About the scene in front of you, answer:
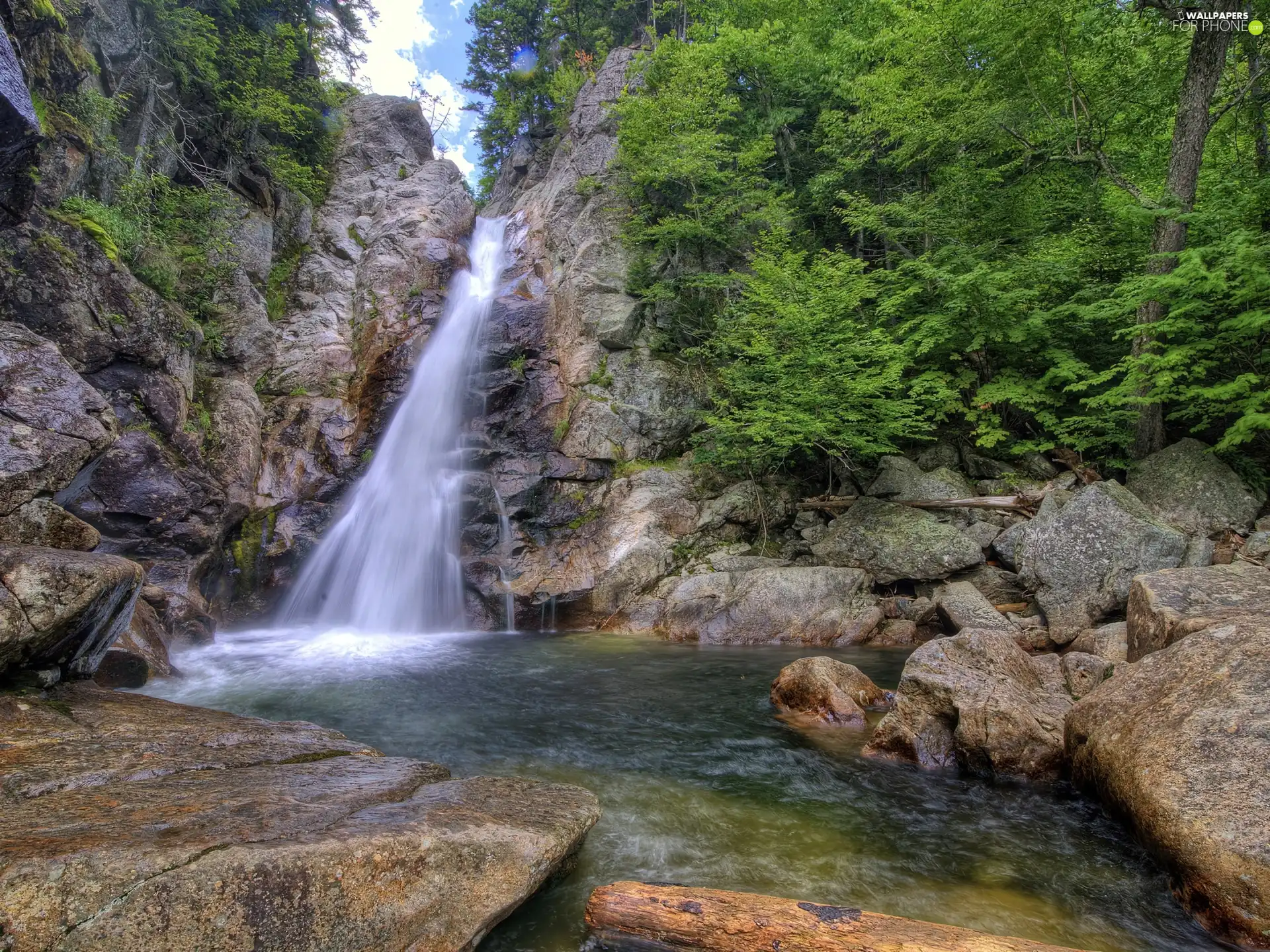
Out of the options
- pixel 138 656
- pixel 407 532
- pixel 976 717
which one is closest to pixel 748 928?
pixel 976 717

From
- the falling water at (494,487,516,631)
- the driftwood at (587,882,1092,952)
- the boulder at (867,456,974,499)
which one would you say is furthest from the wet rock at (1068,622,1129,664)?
the falling water at (494,487,516,631)

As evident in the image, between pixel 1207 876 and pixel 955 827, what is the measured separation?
1537 mm

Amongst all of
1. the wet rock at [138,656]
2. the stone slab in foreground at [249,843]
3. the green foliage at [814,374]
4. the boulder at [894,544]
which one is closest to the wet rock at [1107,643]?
the boulder at [894,544]

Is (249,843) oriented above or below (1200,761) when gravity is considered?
below

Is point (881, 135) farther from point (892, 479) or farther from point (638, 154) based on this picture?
point (892, 479)

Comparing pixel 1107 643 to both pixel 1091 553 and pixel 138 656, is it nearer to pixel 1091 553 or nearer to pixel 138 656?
pixel 1091 553

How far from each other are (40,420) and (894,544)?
1347cm

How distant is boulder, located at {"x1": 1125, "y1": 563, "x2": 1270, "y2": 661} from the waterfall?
11733 mm

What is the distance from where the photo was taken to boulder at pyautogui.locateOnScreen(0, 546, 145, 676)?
4.95 m

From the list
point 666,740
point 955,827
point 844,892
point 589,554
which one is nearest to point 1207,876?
point 955,827

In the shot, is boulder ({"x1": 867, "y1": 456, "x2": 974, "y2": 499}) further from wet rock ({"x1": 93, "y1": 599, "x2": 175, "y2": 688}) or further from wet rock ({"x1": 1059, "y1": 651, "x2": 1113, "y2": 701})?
wet rock ({"x1": 93, "y1": 599, "x2": 175, "y2": 688})

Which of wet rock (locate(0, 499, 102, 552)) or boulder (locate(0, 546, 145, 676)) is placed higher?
wet rock (locate(0, 499, 102, 552))

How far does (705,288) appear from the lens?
18.3 metres

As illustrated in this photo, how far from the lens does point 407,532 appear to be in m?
14.3
